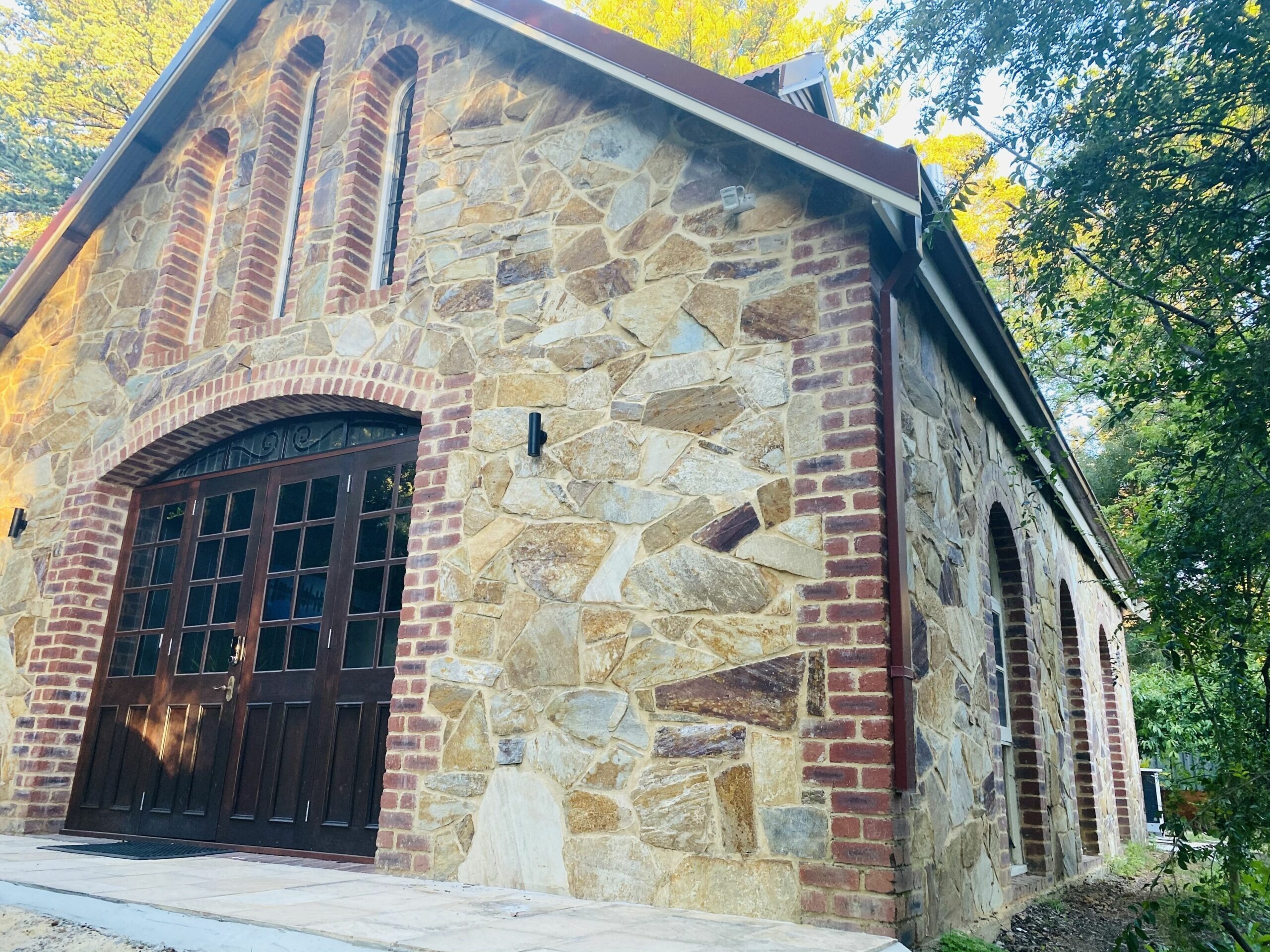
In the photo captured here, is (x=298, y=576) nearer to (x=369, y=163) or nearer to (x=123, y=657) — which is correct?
(x=123, y=657)

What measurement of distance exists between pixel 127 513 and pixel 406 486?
2933mm

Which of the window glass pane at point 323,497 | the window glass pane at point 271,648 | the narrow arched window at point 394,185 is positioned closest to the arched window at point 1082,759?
the window glass pane at point 323,497

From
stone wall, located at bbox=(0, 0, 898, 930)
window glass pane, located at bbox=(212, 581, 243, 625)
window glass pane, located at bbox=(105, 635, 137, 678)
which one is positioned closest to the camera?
stone wall, located at bbox=(0, 0, 898, 930)

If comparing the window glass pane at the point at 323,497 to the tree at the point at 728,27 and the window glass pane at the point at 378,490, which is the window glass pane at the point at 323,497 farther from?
the tree at the point at 728,27

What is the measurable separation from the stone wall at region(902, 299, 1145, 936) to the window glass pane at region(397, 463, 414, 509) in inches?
121

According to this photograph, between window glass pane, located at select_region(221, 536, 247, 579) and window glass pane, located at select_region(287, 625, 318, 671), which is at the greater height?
window glass pane, located at select_region(221, 536, 247, 579)

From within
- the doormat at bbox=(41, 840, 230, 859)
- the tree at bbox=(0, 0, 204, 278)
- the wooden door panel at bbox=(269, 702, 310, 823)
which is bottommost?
the doormat at bbox=(41, 840, 230, 859)

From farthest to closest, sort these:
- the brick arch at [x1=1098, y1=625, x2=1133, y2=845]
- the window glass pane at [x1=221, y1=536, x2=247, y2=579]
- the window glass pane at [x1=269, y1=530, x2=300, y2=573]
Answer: the brick arch at [x1=1098, y1=625, x2=1133, y2=845] → the window glass pane at [x1=221, y1=536, x2=247, y2=579] → the window glass pane at [x1=269, y1=530, x2=300, y2=573]

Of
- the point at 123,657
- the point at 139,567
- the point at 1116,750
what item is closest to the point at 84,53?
the point at 139,567

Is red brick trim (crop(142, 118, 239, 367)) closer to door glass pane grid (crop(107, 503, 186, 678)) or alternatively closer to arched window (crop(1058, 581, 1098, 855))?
door glass pane grid (crop(107, 503, 186, 678))

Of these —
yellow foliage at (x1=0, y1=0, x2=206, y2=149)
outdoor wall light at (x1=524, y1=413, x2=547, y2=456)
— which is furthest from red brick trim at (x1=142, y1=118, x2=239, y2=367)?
yellow foliage at (x1=0, y1=0, x2=206, y2=149)

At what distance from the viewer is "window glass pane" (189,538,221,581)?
7.14 meters

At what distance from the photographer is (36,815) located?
6996mm

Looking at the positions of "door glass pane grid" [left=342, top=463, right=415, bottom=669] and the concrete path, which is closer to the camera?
the concrete path
